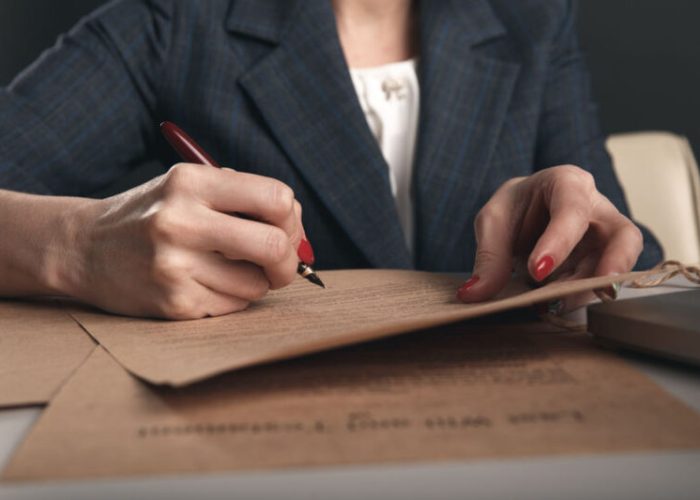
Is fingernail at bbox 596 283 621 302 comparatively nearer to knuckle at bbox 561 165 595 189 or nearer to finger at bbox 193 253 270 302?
knuckle at bbox 561 165 595 189

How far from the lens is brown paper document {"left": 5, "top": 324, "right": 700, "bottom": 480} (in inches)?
14.1

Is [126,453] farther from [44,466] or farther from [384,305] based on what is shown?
[384,305]

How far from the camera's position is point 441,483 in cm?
34

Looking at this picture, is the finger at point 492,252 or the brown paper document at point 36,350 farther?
the finger at point 492,252

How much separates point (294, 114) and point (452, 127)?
240 mm

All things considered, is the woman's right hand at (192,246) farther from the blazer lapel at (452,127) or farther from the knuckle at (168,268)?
the blazer lapel at (452,127)

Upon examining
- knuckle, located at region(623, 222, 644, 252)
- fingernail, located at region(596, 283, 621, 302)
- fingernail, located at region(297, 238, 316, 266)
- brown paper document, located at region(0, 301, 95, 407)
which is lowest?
brown paper document, located at region(0, 301, 95, 407)

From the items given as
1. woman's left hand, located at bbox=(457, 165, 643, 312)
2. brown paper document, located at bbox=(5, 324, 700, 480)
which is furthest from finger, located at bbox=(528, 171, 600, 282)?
brown paper document, located at bbox=(5, 324, 700, 480)

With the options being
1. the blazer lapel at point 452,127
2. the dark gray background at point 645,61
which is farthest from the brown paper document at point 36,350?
the dark gray background at point 645,61

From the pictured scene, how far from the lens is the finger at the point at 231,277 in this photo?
2.12 feet

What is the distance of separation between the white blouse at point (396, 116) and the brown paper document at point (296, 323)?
42 cm

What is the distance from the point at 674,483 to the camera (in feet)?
1.12

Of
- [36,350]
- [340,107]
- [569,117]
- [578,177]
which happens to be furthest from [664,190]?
[36,350]

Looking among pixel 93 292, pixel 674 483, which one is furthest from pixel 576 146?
pixel 674 483
